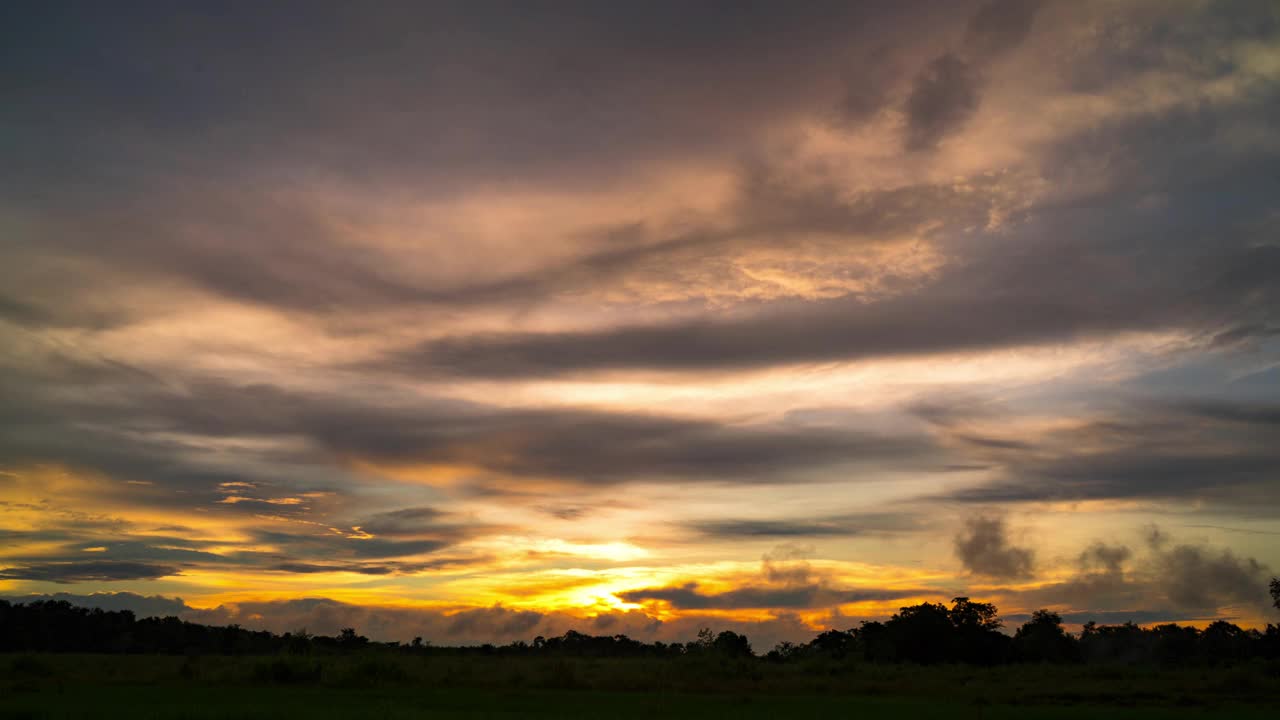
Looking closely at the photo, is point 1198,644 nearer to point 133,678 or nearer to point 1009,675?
point 1009,675

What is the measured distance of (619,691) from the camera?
54.4 metres

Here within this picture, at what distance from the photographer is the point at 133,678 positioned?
57.8m

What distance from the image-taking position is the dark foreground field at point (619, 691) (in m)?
36.9

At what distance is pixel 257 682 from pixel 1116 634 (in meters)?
120

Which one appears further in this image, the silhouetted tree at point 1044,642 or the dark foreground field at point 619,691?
the silhouetted tree at point 1044,642

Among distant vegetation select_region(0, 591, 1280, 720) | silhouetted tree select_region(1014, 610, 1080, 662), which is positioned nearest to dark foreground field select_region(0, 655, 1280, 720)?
distant vegetation select_region(0, 591, 1280, 720)

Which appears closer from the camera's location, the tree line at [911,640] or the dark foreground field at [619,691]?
the dark foreground field at [619,691]

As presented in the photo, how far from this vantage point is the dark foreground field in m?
36.9

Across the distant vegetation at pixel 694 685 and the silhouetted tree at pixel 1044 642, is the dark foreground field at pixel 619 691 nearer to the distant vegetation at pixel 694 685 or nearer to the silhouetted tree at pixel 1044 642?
the distant vegetation at pixel 694 685

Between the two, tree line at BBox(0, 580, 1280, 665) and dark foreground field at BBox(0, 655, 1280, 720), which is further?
tree line at BBox(0, 580, 1280, 665)

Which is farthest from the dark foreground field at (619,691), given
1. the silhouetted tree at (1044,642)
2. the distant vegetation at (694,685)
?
the silhouetted tree at (1044,642)

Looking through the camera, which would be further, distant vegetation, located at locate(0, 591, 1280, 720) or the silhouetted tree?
the silhouetted tree

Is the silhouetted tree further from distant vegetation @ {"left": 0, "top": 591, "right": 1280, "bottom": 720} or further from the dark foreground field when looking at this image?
the dark foreground field

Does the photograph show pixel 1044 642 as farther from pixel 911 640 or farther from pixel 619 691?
pixel 619 691
